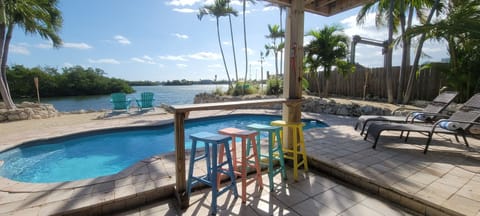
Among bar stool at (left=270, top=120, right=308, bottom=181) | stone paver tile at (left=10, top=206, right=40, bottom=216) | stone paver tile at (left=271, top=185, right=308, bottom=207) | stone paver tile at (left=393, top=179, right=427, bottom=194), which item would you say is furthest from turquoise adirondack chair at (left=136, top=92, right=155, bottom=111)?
stone paver tile at (left=393, top=179, right=427, bottom=194)

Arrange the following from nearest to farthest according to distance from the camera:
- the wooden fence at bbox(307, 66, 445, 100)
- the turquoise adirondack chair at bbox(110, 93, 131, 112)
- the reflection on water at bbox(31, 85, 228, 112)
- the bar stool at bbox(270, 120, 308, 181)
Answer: the bar stool at bbox(270, 120, 308, 181), the wooden fence at bbox(307, 66, 445, 100), the turquoise adirondack chair at bbox(110, 93, 131, 112), the reflection on water at bbox(31, 85, 228, 112)

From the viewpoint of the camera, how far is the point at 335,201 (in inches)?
81.4

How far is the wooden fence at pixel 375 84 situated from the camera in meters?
7.42

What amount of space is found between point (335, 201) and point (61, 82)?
110 feet

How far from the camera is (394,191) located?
2066 mm

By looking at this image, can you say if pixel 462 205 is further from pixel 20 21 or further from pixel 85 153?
pixel 20 21

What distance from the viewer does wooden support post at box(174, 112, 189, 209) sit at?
197 centimetres

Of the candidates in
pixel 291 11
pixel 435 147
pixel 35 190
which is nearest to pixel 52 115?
pixel 35 190

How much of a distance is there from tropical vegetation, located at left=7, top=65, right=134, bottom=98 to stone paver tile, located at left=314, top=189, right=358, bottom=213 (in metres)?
29.1

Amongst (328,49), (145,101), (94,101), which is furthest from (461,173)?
(94,101)

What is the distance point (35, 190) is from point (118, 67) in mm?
24744

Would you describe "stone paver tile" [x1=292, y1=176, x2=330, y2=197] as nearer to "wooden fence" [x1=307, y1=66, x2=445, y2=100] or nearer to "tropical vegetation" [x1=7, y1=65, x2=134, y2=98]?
"wooden fence" [x1=307, y1=66, x2=445, y2=100]

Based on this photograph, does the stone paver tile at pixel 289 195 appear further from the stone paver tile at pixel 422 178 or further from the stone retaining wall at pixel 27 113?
the stone retaining wall at pixel 27 113

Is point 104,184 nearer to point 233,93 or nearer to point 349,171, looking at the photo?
point 349,171
